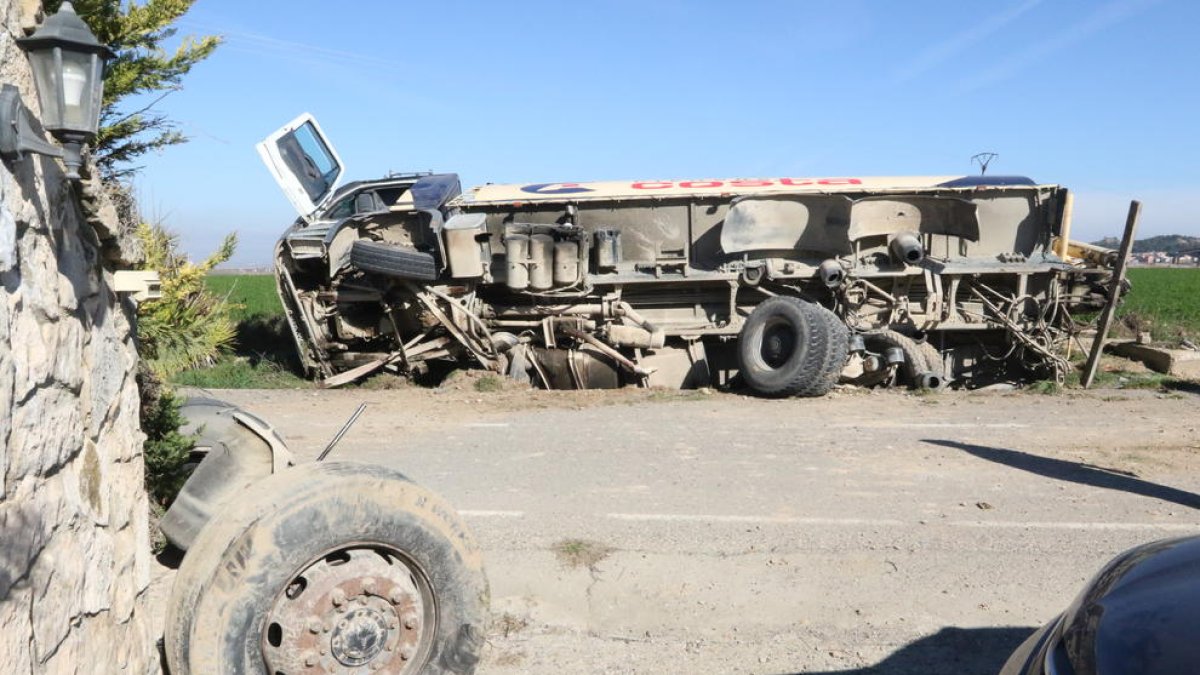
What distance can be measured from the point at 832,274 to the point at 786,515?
6250mm

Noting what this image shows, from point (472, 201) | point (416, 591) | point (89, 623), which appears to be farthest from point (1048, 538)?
point (472, 201)

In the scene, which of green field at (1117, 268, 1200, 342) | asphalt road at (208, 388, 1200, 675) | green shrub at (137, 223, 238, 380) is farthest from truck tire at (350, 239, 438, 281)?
green field at (1117, 268, 1200, 342)

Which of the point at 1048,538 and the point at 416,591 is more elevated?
the point at 416,591

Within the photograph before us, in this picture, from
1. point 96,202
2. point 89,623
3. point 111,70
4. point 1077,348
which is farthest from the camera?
point 1077,348

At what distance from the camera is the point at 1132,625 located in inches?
88.0

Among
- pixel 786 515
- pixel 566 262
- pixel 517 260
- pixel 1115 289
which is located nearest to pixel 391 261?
pixel 517 260

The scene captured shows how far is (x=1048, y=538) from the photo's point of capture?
16.9 ft

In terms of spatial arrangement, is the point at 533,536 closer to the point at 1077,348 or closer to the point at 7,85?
the point at 7,85

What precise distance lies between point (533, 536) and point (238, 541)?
2.66 metres

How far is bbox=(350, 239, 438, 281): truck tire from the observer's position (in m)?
10.7

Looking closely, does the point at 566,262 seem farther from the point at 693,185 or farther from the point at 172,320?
the point at 172,320

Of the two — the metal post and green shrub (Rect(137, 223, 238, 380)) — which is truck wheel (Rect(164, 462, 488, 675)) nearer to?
green shrub (Rect(137, 223, 238, 380))

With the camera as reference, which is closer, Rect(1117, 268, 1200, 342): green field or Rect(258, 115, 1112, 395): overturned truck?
Rect(258, 115, 1112, 395): overturned truck

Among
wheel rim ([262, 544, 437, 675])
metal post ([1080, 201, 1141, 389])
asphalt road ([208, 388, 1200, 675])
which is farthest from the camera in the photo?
metal post ([1080, 201, 1141, 389])
